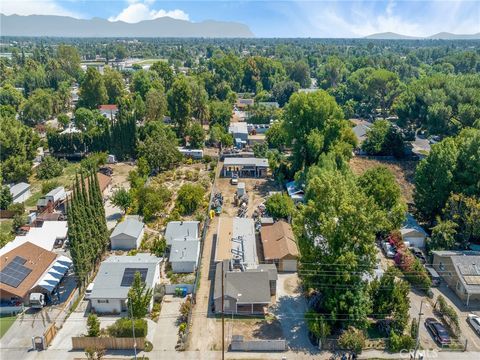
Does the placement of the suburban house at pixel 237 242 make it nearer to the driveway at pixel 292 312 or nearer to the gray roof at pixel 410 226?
the driveway at pixel 292 312

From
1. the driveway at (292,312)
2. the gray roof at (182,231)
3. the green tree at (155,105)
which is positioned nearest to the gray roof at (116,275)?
the gray roof at (182,231)

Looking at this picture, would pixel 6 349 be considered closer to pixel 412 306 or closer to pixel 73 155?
pixel 412 306

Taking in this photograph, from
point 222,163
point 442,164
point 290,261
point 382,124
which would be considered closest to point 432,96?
point 382,124

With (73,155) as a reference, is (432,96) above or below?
above

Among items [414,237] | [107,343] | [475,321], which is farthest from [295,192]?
[107,343]

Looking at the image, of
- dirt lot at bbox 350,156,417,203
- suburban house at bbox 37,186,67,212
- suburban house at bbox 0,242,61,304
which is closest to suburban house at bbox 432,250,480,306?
dirt lot at bbox 350,156,417,203

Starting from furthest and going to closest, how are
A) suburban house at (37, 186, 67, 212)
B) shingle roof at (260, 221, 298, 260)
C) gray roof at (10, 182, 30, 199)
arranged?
gray roof at (10, 182, 30, 199), suburban house at (37, 186, 67, 212), shingle roof at (260, 221, 298, 260)

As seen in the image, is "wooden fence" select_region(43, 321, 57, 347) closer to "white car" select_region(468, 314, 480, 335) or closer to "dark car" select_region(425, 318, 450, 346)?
"dark car" select_region(425, 318, 450, 346)
